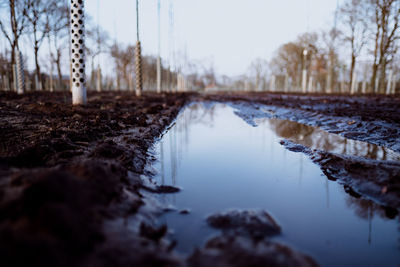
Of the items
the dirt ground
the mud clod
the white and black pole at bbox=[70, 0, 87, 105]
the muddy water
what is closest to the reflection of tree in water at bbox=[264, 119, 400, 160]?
the muddy water

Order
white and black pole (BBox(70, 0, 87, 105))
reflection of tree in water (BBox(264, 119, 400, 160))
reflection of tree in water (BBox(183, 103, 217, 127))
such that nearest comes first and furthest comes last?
1. reflection of tree in water (BBox(264, 119, 400, 160))
2. white and black pole (BBox(70, 0, 87, 105))
3. reflection of tree in water (BBox(183, 103, 217, 127))

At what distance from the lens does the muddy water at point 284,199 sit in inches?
94.0

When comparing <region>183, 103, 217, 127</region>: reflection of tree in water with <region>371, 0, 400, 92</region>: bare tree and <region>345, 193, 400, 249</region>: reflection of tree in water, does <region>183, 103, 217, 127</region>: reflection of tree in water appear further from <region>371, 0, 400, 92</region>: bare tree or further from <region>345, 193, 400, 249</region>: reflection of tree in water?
<region>371, 0, 400, 92</region>: bare tree

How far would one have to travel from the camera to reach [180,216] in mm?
2836

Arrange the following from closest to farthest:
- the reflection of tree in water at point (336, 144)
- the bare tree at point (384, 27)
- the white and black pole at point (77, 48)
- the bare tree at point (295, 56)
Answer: the reflection of tree in water at point (336, 144), the white and black pole at point (77, 48), the bare tree at point (384, 27), the bare tree at point (295, 56)

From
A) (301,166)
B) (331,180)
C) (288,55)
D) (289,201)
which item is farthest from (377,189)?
(288,55)

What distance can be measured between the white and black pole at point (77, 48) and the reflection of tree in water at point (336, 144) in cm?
700

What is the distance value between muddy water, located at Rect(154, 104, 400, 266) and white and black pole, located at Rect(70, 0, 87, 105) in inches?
207

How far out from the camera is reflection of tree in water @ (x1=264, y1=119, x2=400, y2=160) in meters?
5.43

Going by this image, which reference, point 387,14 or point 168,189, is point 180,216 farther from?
point 387,14

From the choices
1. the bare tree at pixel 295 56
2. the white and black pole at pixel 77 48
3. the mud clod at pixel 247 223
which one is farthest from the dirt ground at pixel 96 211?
the bare tree at pixel 295 56

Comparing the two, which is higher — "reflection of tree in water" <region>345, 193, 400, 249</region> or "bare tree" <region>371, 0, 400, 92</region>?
"bare tree" <region>371, 0, 400, 92</region>

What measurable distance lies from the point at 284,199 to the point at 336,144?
3.85 metres

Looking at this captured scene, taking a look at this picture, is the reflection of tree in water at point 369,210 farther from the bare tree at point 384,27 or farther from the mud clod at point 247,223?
the bare tree at point 384,27
